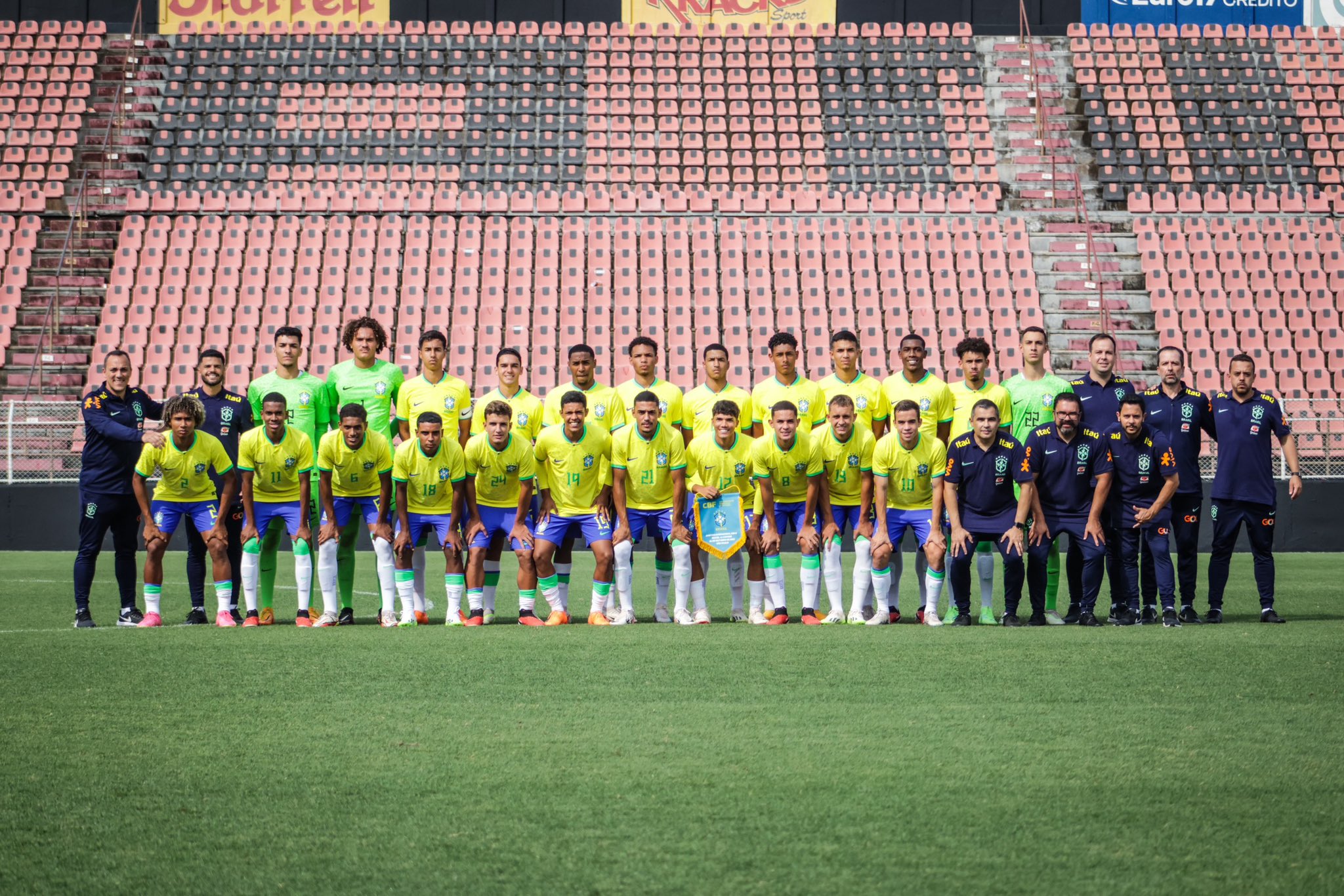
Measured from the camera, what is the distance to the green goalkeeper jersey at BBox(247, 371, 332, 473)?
9.04m

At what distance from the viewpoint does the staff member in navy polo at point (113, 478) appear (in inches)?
344

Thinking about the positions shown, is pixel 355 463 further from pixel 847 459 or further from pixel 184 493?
pixel 847 459

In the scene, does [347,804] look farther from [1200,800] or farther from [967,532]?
[967,532]

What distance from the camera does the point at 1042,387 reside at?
9.21 metres

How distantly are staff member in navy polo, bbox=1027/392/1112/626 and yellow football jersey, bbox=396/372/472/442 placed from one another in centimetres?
388

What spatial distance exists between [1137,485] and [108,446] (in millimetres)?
6850

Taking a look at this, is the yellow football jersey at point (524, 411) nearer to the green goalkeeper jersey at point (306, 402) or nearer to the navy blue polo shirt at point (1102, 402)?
the green goalkeeper jersey at point (306, 402)

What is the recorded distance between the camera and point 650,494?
28.8 ft

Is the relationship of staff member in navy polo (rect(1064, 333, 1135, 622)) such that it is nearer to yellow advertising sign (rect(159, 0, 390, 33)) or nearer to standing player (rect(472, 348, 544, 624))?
standing player (rect(472, 348, 544, 624))

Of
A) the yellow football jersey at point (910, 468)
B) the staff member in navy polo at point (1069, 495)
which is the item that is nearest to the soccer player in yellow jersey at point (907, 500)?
the yellow football jersey at point (910, 468)

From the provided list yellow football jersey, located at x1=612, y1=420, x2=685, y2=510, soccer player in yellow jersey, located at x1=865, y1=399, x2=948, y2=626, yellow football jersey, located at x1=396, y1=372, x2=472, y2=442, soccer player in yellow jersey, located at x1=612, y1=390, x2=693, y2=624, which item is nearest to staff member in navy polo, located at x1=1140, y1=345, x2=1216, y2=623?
soccer player in yellow jersey, located at x1=865, y1=399, x2=948, y2=626

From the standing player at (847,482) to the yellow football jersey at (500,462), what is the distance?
6.29 ft

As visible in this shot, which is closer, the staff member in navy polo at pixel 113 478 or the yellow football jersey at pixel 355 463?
the yellow football jersey at pixel 355 463

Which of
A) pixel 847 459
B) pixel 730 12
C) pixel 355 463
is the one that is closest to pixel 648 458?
pixel 847 459
